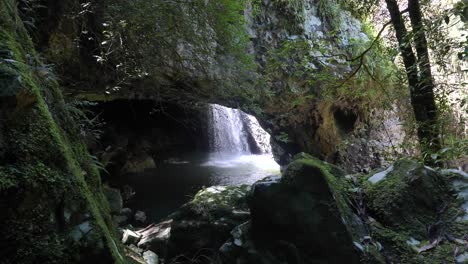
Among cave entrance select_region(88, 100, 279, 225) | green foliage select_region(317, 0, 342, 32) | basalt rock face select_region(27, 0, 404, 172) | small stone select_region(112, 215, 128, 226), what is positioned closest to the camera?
Result: basalt rock face select_region(27, 0, 404, 172)

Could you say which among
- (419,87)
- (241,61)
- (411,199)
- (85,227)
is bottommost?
(411,199)

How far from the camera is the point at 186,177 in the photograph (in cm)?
1191

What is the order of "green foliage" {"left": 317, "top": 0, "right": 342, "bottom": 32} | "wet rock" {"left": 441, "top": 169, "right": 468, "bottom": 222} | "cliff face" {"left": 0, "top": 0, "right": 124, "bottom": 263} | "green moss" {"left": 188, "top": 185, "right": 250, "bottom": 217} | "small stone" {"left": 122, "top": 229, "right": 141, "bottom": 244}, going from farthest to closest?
1. "green foliage" {"left": 317, "top": 0, "right": 342, "bottom": 32}
2. "small stone" {"left": 122, "top": 229, "right": 141, "bottom": 244}
3. "green moss" {"left": 188, "top": 185, "right": 250, "bottom": 217}
4. "wet rock" {"left": 441, "top": 169, "right": 468, "bottom": 222}
5. "cliff face" {"left": 0, "top": 0, "right": 124, "bottom": 263}

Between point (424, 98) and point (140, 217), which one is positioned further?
point (140, 217)

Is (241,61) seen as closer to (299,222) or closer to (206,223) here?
(206,223)

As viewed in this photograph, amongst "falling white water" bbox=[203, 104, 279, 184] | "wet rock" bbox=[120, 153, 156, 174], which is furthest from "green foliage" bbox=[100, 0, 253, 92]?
"falling white water" bbox=[203, 104, 279, 184]

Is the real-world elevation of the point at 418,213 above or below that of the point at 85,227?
below

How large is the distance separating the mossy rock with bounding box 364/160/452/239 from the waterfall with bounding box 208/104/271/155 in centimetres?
1180

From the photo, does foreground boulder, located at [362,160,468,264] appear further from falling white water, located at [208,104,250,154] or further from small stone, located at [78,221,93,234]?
falling white water, located at [208,104,250,154]

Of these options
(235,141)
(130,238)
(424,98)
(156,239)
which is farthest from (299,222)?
(235,141)

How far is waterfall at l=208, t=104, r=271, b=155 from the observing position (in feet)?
47.9

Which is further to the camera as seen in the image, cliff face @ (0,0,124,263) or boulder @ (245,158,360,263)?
boulder @ (245,158,360,263)

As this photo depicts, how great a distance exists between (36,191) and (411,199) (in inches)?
90.6

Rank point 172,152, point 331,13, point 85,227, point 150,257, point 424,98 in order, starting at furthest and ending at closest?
point 172,152, point 331,13, point 150,257, point 424,98, point 85,227
